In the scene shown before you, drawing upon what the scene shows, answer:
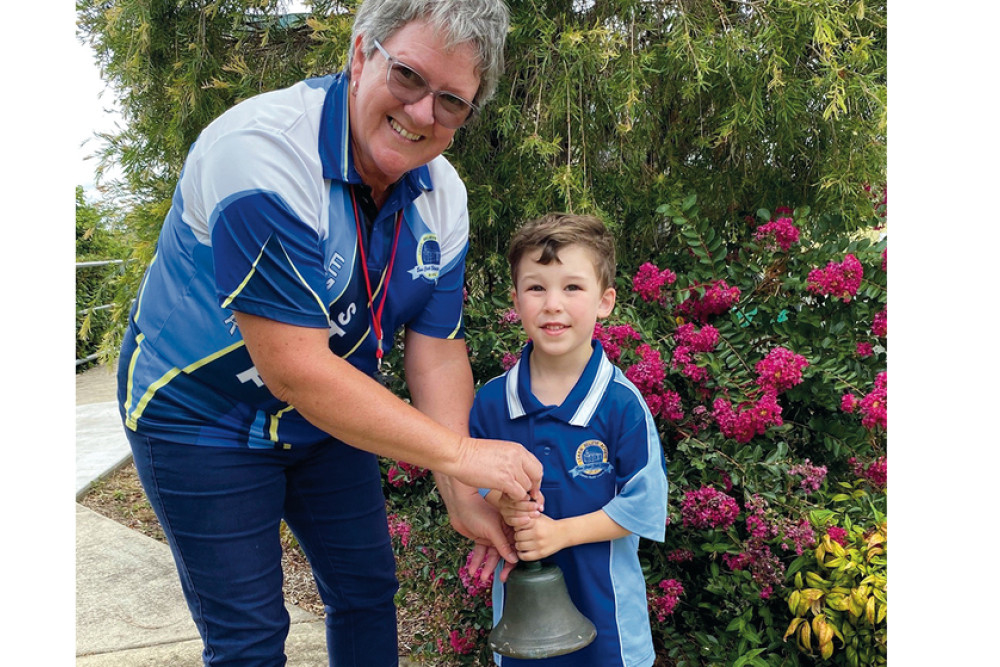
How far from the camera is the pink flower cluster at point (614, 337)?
269cm

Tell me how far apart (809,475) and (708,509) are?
0.35 metres

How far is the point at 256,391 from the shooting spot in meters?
1.92

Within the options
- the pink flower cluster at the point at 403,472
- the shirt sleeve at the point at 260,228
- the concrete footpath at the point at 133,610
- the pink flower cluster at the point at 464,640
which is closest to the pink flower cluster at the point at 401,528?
the pink flower cluster at the point at 403,472

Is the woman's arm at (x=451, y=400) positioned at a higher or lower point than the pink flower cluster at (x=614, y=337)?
lower

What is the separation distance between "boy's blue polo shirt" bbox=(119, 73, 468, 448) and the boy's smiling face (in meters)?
Result: 0.21

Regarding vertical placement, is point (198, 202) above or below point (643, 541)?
above

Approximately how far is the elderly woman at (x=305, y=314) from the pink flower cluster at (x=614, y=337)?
632 mm

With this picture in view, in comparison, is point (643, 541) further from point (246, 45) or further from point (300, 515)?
point (246, 45)

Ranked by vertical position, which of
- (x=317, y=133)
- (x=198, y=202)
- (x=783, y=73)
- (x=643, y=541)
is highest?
(x=783, y=73)

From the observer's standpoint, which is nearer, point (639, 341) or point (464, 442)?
point (464, 442)

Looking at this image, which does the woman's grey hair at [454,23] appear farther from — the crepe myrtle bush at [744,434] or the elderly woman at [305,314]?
the crepe myrtle bush at [744,434]

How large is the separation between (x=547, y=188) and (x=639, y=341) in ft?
2.36

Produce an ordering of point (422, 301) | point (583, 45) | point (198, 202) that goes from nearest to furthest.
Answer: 1. point (198, 202)
2. point (422, 301)
3. point (583, 45)

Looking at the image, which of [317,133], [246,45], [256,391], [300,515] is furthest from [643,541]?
[246,45]
